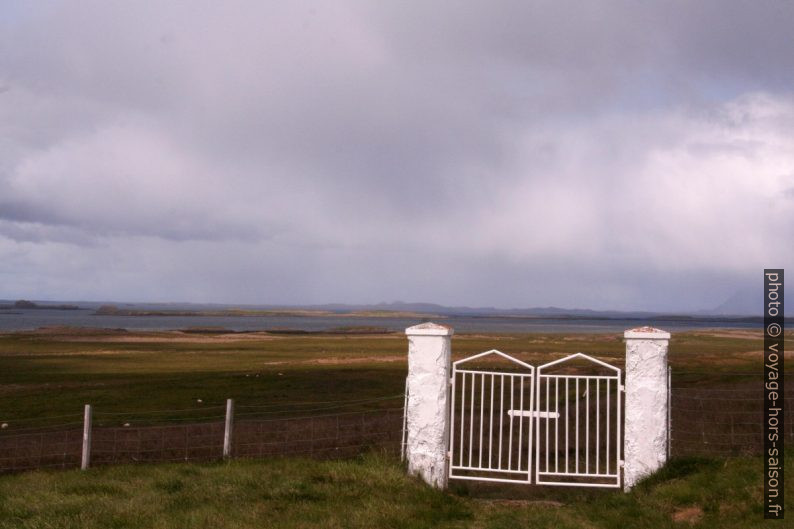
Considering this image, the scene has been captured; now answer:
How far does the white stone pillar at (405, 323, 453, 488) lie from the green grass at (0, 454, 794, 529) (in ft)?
1.15

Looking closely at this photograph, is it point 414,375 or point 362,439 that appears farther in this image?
point 362,439

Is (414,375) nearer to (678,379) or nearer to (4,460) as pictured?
(4,460)

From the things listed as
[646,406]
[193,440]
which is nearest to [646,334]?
[646,406]

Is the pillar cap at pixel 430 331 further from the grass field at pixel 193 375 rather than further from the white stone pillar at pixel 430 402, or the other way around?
the grass field at pixel 193 375

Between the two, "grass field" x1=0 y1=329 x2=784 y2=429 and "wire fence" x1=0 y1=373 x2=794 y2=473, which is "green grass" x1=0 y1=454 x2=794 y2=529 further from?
"grass field" x1=0 y1=329 x2=784 y2=429

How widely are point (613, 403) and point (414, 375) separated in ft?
48.2

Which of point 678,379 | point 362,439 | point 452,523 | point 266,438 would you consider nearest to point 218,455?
point 266,438

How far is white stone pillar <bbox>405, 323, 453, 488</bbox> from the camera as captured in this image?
1180 centimetres

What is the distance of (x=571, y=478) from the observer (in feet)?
50.1

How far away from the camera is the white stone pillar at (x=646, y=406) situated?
11570 mm

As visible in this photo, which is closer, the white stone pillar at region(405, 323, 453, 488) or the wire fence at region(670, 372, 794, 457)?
the white stone pillar at region(405, 323, 453, 488)

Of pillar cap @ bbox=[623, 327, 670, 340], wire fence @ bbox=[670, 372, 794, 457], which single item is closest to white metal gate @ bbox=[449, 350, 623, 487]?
pillar cap @ bbox=[623, 327, 670, 340]

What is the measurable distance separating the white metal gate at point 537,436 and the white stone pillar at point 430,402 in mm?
208

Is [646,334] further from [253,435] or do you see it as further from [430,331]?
[253,435]
